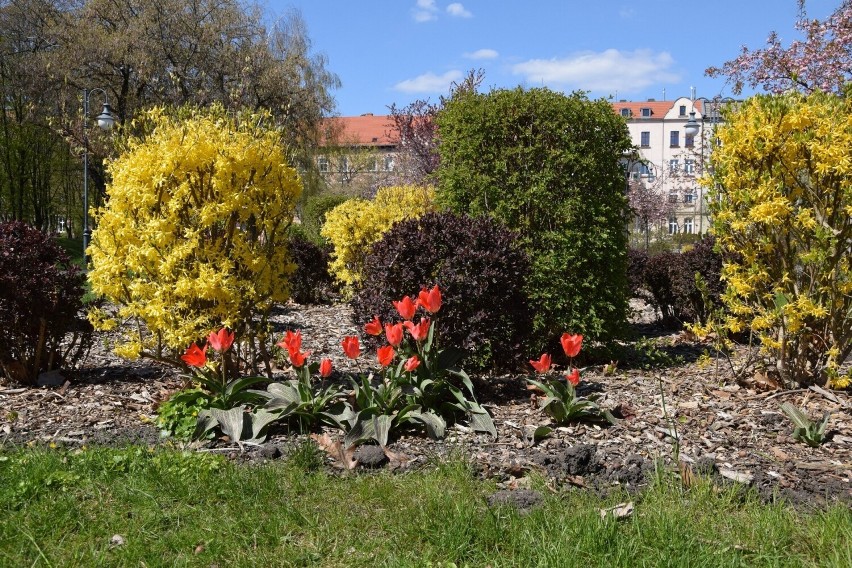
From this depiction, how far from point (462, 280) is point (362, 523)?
2.45 metres

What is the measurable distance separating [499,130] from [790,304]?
2639mm

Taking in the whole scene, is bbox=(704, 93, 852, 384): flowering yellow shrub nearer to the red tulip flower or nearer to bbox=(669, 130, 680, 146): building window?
the red tulip flower

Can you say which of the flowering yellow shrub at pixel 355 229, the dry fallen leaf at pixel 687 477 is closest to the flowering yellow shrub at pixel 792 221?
the dry fallen leaf at pixel 687 477

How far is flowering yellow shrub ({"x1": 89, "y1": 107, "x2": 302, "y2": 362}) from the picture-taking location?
441 centimetres

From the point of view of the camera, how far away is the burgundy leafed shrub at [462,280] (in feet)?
16.5

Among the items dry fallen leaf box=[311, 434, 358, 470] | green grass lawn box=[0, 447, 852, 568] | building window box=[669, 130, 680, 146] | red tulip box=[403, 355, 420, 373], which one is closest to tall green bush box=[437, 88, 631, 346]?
red tulip box=[403, 355, 420, 373]

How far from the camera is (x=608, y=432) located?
4.13 metres

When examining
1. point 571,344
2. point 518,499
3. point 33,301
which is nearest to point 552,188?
point 571,344

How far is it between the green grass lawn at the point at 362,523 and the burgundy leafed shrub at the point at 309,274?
7954 mm

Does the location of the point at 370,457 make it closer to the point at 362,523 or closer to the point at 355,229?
the point at 362,523

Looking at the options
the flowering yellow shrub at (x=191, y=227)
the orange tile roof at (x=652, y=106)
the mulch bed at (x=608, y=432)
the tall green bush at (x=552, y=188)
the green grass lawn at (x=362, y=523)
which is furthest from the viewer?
the orange tile roof at (x=652, y=106)

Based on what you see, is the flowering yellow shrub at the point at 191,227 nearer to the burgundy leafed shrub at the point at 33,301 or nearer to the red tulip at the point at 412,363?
the burgundy leafed shrub at the point at 33,301

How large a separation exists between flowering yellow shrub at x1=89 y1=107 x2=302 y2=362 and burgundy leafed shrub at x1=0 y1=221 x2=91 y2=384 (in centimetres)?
75

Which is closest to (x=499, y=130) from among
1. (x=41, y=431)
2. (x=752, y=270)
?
(x=752, y=270)
